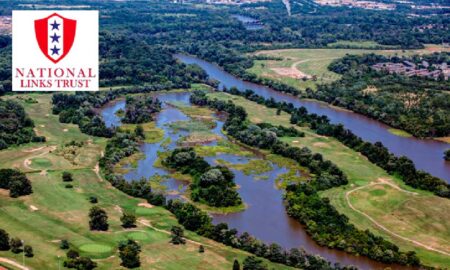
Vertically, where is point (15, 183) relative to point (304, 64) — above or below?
below

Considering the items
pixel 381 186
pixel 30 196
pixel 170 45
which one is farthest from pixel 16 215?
pixel 170 45

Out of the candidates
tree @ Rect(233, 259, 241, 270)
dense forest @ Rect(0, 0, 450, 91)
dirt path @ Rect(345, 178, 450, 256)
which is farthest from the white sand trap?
dense forest @ Rect(0, 0, 450, 91)

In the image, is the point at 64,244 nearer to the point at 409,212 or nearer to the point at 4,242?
the point at 4,242

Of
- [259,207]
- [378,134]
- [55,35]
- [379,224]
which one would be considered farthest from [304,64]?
[55,35]

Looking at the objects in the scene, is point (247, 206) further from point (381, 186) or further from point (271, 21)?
point (271, 21)

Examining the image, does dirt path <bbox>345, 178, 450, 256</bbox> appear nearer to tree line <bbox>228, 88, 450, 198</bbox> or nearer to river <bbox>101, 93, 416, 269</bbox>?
tree line <bbox>228, 88, 450, 198</bbox>

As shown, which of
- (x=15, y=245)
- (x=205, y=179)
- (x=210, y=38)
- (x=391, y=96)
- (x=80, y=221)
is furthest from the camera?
(x=210, y=38)

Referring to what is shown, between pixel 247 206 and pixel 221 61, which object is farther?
pixel 221 61
